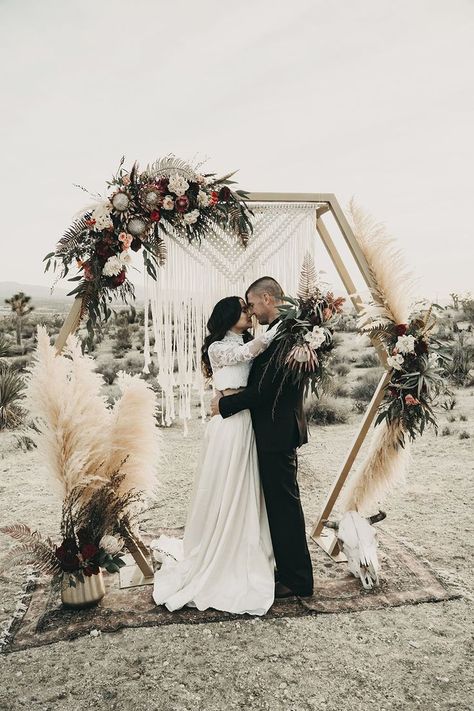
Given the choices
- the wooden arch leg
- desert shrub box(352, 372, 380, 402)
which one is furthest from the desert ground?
desert shrub box(352, 372, 380, 402)

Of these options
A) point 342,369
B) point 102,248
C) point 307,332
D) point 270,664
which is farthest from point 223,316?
point 342,369

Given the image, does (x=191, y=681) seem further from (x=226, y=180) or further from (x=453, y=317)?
(x=453, y=317)

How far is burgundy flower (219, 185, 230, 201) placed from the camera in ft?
14.0

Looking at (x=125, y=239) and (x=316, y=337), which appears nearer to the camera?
(x=316, y=337)

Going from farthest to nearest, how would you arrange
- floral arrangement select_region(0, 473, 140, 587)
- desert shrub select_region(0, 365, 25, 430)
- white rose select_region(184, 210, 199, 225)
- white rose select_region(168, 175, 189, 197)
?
desert shrub select_region(0, 365, 25, 430) < white rose select_region(184, 210, 199, 225) < white rose select_region(168, 175, 189, 197) < floral arrangement select_region(0, 473, 140, 587)

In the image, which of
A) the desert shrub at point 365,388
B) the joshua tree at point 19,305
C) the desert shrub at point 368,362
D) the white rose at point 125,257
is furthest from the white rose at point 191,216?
the joshua tree at point 19,305

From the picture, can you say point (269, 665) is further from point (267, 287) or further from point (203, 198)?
point (203, 198)

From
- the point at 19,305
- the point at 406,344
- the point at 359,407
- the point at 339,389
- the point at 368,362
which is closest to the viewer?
the point at 406,344

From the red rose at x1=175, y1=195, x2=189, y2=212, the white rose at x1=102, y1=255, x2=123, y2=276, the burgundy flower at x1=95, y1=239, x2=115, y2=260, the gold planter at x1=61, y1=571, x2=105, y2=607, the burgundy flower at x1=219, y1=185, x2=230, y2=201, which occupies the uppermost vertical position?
the burgundy flower at x1=219, y1=185, x2=230, y2=201

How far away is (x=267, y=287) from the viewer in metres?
4.39

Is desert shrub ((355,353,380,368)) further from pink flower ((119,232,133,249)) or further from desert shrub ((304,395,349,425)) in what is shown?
pink flower ((119,232,133,249))

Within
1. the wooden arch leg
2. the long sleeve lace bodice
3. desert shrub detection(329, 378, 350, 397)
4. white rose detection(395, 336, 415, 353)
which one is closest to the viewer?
the long sleeve lace bodice

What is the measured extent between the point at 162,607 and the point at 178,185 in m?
3.03

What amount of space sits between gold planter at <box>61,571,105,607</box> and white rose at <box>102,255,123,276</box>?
2.14 metres
